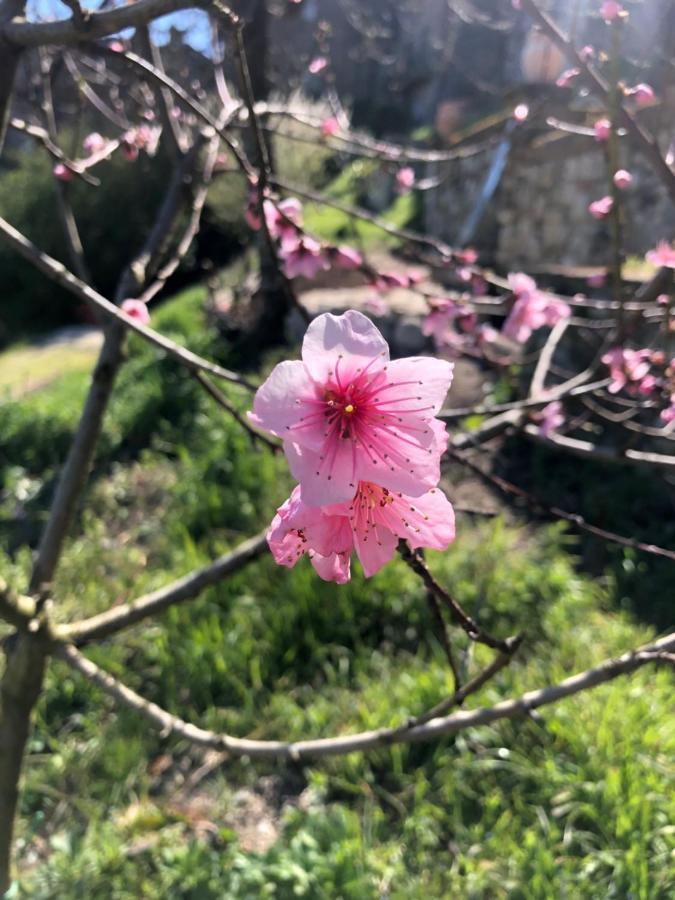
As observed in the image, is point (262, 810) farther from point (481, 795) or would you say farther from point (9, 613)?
point (9, 613)

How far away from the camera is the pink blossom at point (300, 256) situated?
78.0 inches

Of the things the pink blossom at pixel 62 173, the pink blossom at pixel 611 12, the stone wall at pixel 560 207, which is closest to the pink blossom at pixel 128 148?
the pink blossom at pixel 62 173

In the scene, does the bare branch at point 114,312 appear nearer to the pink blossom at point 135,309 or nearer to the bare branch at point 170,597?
the pink blossom at point 135,309

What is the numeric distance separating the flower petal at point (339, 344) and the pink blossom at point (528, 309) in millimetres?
1715

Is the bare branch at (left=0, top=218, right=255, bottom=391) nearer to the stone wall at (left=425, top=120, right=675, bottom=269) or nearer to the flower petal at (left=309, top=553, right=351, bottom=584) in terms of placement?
the flower petal at (left=309, top=553, right=351, bottom=584)

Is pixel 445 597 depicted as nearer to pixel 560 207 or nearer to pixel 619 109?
pixel 619 109

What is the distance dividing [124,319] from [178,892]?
1.83 metres

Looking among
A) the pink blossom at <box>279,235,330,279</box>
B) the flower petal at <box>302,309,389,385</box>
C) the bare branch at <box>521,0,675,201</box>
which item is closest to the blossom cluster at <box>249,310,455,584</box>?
the flower petal at <box>302,309,389,385</box>

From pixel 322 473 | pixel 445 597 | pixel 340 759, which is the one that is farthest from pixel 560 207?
pixel 322 473

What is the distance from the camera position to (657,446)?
4383 millimetres

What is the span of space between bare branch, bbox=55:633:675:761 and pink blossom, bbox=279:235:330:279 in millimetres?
1138

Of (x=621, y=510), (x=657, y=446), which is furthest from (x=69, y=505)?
(x=657, y=446)

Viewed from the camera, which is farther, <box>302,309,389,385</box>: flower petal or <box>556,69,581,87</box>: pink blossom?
<box>556,69,581,87</box>: pink blossom

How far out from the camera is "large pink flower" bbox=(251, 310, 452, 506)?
71 centimetres
